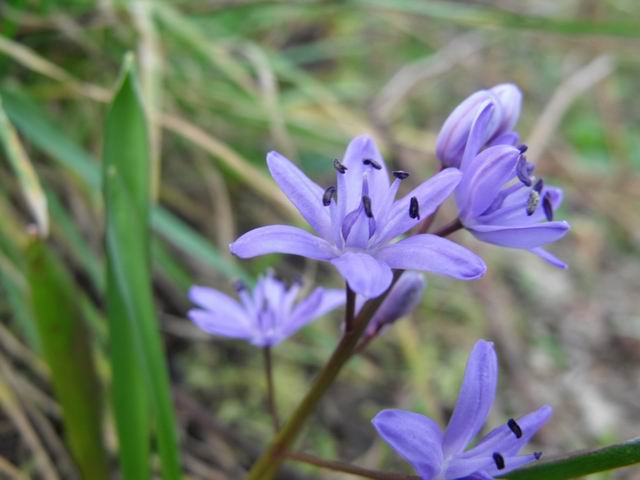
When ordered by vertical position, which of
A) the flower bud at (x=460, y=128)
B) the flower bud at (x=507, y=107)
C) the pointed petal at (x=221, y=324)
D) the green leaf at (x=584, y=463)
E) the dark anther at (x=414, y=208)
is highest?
the flower bud at (x=507, y=107)

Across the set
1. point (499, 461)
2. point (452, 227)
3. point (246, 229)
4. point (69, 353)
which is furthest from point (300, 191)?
point (246, 229)

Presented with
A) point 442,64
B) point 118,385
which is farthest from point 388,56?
point 118,385

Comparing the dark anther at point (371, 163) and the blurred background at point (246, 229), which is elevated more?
the blurred background at point (246, 229)

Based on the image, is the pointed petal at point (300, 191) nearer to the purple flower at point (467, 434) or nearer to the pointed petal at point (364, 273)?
the pointed petal at point (364, 273)

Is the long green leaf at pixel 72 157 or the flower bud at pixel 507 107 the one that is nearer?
the flower bud at pixel 507 107

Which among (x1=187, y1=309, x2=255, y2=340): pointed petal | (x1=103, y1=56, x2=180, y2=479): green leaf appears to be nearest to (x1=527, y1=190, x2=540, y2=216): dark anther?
(x1=187, y1=309, x2=255, y2=340): pointed petal

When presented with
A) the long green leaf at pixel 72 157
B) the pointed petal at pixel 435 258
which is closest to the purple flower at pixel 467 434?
the pointed petal at pixel 435 258
